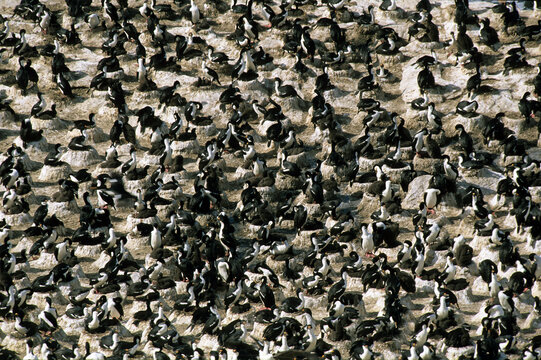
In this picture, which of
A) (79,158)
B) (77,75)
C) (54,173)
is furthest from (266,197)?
(77,75)

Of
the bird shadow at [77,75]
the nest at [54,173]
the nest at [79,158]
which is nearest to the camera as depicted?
the nest at [54,173]

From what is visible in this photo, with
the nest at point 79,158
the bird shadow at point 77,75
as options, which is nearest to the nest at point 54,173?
the nest at point 79,158

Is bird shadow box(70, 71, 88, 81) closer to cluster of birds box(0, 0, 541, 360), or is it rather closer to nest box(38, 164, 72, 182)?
cluster of birds box(0, 0, 541, 360)

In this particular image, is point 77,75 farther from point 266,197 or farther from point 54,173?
point 266,197

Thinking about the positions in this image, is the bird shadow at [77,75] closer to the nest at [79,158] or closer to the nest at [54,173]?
the nest at [79,158]

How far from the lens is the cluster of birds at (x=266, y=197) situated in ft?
123

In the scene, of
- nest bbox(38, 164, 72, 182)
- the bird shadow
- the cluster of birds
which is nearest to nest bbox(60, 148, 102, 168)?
the cluster of birds

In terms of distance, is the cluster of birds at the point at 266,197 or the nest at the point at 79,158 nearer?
the cluster of birds at the point at 266,197

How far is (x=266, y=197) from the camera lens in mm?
44688

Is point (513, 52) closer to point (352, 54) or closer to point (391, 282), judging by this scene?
point (352, 54)

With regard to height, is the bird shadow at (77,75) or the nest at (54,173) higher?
the bird shadow at (77,75)

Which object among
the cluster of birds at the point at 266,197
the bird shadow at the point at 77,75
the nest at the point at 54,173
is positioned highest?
the cluster of birds at the point at 266,197

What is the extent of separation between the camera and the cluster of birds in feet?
123

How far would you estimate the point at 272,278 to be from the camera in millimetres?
39375
